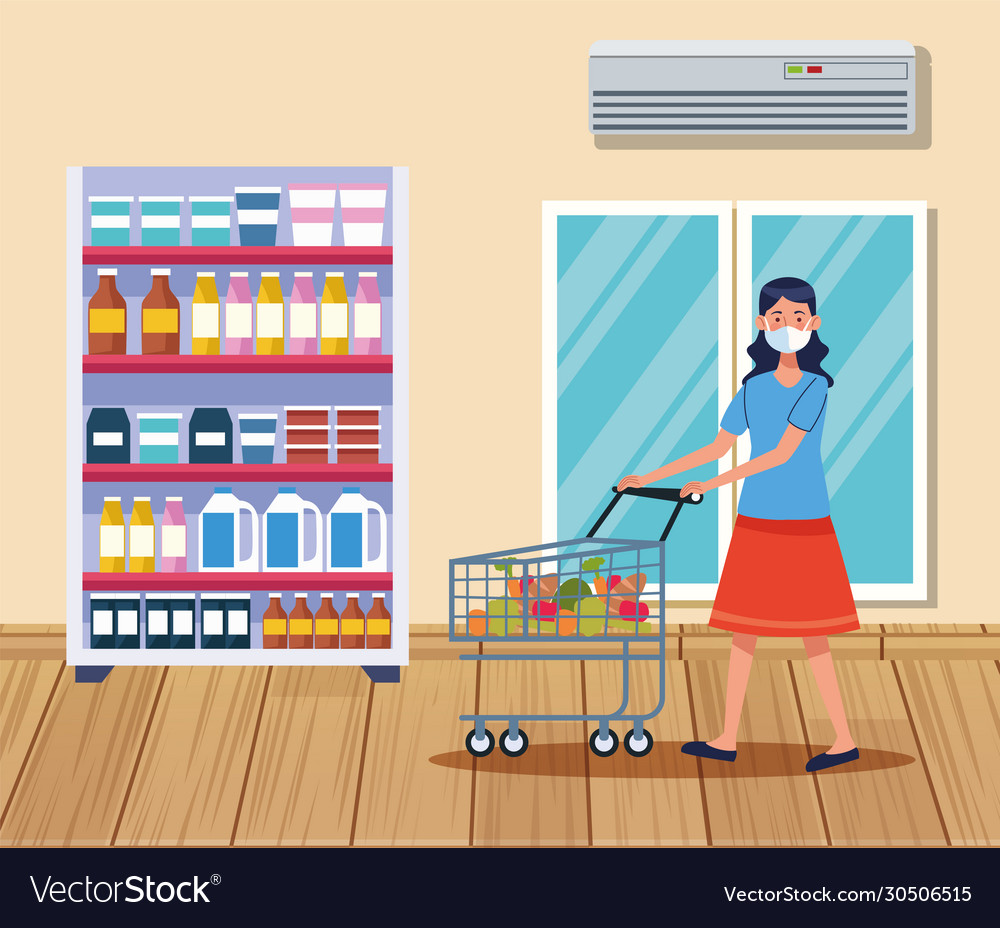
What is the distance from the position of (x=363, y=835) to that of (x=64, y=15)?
3090mm

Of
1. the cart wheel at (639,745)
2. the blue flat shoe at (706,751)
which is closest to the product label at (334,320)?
the cart wheel at (639,745)

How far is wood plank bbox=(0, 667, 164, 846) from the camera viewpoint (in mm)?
4555

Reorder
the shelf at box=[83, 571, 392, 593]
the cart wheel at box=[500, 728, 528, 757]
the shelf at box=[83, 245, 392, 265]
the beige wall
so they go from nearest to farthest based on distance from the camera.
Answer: the cart wheel at box=[500, 728, 528, 757] → the shelf at box=[83, 245, 392, 265] → the shelf at box=[83, 571, 392, 593] → the beige wall

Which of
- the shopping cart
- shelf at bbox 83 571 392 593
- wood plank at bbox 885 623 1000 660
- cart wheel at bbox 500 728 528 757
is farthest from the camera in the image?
wood plank at bbox 885 623 1000 660

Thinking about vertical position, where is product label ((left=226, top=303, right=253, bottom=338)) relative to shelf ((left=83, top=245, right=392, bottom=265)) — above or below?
below

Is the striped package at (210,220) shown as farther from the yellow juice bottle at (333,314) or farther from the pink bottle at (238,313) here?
the yellow juice bottle at (333,314)

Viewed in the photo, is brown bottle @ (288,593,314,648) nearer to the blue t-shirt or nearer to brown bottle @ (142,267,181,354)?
brown bottle @ (142,267,181,354)

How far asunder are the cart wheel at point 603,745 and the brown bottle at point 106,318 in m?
2.05

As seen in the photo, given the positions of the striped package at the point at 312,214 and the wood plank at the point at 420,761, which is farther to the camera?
the striped package at the point at 312,214

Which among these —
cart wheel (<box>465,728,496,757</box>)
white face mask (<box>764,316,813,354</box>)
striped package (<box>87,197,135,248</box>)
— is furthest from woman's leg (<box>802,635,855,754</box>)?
striped package (<box>87,197,135,248</box>)

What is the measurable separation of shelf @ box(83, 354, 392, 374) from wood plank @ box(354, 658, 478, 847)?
42.9 inches

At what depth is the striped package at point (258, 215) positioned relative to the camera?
5.61 m

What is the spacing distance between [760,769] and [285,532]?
5.84 ft

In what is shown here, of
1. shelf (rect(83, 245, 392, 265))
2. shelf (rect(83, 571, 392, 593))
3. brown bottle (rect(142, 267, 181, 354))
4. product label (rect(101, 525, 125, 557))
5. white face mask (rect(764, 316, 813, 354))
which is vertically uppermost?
shelf (rect(83, 245, 392, 265))
